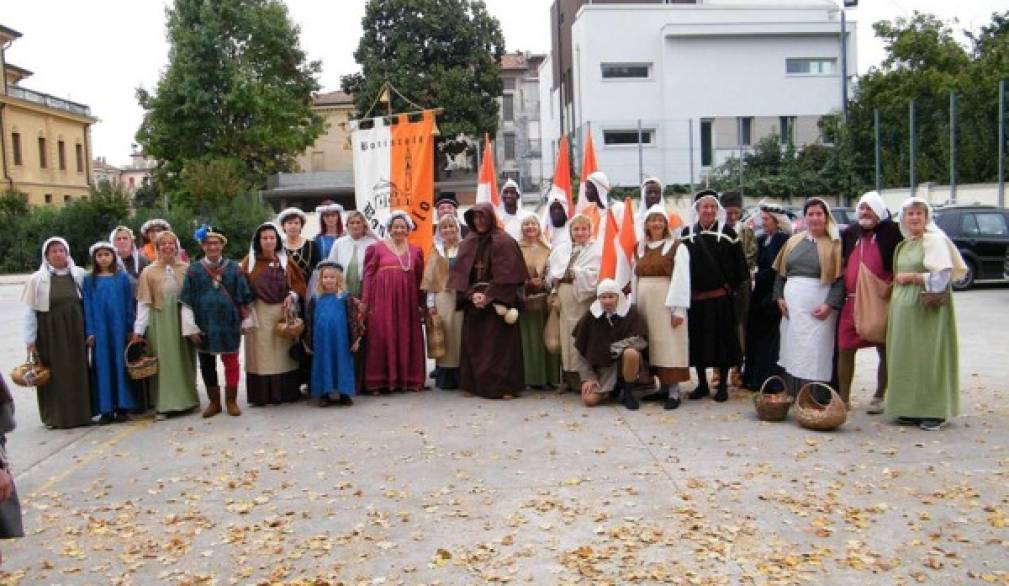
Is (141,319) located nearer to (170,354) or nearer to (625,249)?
(170,354)

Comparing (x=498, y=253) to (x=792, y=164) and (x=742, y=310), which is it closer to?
(x=742, y=310)

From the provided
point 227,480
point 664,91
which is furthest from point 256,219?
point 227,480

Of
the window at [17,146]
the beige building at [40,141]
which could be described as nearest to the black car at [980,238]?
the beige building at [40,141]

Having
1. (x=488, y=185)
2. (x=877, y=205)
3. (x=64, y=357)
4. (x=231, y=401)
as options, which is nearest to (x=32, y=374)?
(x=64, y=357)

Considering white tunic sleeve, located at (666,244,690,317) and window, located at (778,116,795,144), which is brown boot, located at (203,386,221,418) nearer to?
white tunic sleeve, located at (666,244,690,317)

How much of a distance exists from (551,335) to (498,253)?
0.95m

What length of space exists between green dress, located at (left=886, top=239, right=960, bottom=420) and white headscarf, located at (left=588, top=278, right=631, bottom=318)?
2239mm

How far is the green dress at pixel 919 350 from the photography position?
6.95 m

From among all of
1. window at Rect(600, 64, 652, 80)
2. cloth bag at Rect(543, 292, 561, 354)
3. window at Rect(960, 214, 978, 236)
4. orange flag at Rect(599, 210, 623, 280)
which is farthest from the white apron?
window at Rect(600, 64, 652, 80)

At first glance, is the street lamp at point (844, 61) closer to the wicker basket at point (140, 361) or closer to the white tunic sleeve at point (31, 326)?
the wicker basket at point (140, 361)

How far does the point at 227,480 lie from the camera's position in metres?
6.38

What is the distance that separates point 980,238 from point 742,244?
1084cm

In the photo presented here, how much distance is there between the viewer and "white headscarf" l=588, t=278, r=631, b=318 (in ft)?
26.3

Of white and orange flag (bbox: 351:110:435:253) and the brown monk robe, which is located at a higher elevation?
white and orange flag (bbox: 351:110:435:253)
